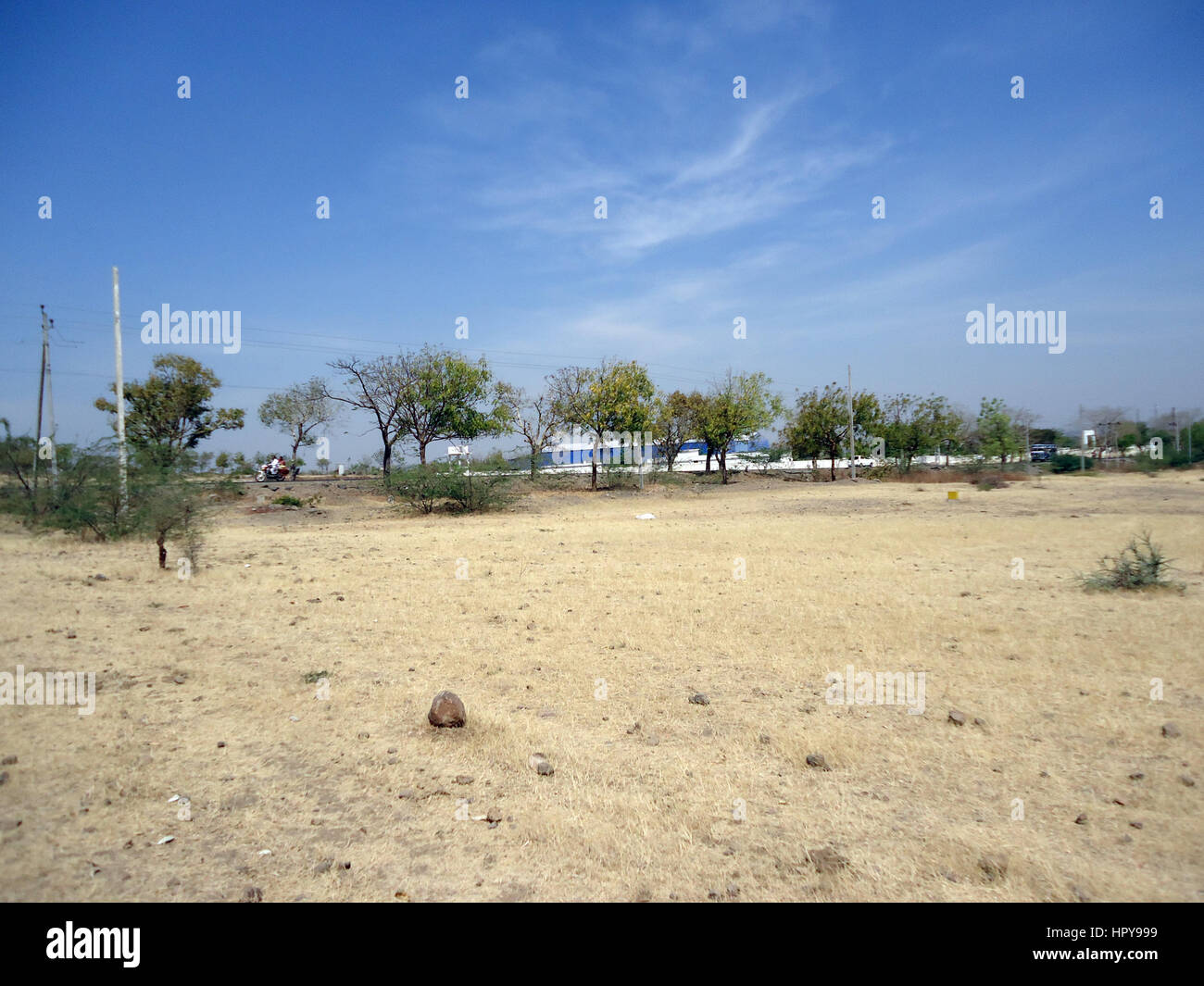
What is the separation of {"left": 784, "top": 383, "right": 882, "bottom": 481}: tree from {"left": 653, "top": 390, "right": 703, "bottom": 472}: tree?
6928 mm

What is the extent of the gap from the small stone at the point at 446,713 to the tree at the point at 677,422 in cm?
4018

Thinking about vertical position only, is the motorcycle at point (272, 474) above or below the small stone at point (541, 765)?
above

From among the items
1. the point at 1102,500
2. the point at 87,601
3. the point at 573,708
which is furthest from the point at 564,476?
the point at 573,708

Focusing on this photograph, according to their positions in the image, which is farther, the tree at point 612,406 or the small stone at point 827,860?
the tree at point 612,406

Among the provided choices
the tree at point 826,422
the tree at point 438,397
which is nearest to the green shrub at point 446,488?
the tree at point 438,397

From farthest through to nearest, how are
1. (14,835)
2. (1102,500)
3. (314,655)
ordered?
(1102,500), (314,655), (14,835)

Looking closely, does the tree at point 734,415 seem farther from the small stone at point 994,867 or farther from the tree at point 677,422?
the small stone at point 994,867

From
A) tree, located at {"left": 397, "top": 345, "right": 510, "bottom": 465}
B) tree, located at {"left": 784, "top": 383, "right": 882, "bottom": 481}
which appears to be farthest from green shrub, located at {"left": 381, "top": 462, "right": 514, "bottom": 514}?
tree, located at {"left": 784, "top": 383, "right": 882, "bottom": 481}

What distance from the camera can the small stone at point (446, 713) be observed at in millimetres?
4828
